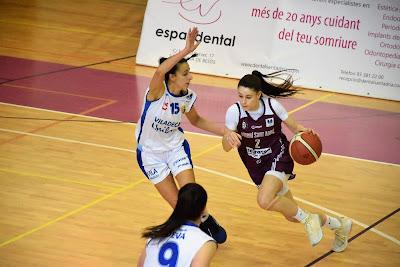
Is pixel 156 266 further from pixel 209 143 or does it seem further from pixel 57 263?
pixel 209 143

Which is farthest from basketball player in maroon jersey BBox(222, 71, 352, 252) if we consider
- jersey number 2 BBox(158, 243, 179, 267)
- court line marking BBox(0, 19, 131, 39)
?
court line marking BBox(0, 19, 131, 39)

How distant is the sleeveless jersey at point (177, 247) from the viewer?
197 inches

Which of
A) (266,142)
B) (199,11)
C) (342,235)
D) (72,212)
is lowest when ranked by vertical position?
(72,212)

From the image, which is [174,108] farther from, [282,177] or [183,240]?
[183,240]

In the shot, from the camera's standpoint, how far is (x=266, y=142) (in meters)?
7.70

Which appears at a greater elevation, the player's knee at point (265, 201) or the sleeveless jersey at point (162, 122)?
Result: the sleeveless jersey at point (162, 122)

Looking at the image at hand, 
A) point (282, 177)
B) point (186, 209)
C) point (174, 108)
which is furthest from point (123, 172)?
point (186, 209)

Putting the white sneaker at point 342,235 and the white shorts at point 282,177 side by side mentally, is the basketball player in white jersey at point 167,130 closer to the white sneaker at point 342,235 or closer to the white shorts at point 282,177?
the white shorts at point 282,177

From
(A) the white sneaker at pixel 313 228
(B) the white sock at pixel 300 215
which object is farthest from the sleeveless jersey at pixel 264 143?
(A) the white sneaker at pixel 313 228

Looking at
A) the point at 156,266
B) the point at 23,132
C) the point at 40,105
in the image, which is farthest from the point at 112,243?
the point at 40,105

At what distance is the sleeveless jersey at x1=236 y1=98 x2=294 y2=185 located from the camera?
7.59 meters

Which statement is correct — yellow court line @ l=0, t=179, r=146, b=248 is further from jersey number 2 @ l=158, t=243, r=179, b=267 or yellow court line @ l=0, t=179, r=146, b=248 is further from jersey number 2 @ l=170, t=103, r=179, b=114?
jersey number 2 @ l=158, t=243, r=179, b=267

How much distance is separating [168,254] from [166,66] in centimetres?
251

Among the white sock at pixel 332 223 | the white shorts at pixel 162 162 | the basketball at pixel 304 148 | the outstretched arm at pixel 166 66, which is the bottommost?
the white sock at pixel 332 223
